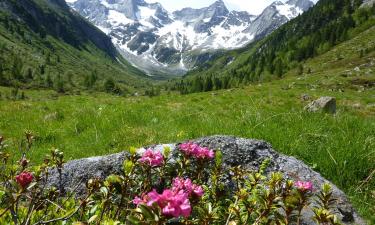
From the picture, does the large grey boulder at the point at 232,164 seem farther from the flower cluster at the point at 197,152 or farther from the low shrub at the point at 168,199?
the flower cluster at the point at 197,152

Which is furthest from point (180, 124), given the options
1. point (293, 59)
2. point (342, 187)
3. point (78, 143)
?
point (293, 59)

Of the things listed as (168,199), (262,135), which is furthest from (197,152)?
(262,135)

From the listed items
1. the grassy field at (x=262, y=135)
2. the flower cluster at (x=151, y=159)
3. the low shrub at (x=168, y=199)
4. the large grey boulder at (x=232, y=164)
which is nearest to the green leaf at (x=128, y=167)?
the low shrub at (x=168, y=199)

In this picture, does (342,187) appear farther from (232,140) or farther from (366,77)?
(366,77)

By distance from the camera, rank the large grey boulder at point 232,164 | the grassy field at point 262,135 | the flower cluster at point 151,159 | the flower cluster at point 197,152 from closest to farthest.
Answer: the flower cluster at point 151,159 → the flower cluster at point 197,152 → the large grey boulder at point 232,164 → the grassy field at point 262,135

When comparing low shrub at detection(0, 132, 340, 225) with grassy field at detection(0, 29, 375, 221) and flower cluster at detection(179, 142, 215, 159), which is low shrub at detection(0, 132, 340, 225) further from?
grassy field at detection(0, 29, 375, 221)

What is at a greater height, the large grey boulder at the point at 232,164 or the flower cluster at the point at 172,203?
the flower cluster at the point at 172,203

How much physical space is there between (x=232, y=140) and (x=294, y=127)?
10.1 feet

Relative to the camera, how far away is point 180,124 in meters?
9.91

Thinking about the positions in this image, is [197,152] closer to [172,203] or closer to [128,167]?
[128,167]

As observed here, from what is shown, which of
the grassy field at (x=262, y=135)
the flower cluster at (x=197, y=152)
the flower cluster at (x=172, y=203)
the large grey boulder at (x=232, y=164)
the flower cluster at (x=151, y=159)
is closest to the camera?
the flower cluster at (x=172, y=203)

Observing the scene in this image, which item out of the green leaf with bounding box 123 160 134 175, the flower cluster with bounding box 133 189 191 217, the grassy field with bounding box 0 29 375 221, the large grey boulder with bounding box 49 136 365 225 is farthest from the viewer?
the grassy field with bounding box 0 29 375 221

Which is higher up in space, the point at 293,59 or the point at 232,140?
the point at 232,140

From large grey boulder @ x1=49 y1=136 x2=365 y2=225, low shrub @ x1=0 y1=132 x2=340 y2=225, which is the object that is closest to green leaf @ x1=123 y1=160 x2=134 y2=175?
low shrub @ x1=0 y1=132 x2=340 y2=225
